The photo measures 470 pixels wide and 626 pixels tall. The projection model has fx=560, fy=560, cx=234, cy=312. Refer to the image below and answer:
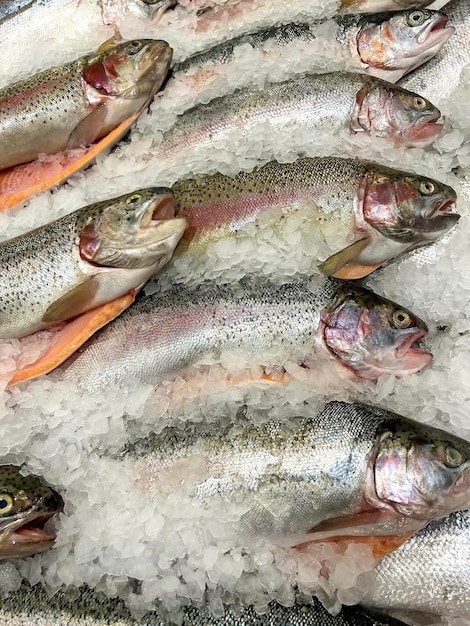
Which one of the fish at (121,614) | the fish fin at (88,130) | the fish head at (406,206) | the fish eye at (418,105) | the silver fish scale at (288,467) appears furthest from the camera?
the fish fin at (88,130)

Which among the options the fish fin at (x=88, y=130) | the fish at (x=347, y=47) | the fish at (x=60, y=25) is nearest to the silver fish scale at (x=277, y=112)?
the fish at (x=347, y=47)

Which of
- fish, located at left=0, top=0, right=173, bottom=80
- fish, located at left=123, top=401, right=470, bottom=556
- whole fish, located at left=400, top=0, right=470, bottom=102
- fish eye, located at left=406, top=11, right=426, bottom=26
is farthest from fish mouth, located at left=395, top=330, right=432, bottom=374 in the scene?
fish, located at left=0, top=0, right=173, bottom=80

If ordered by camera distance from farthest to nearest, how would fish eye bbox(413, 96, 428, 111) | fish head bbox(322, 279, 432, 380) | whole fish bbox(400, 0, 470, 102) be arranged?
whole fish bbox(400, 0, 470, 102) < fish eye bbox(413, 96, 428, 111) < fish head bbox(322, 279, 432, 380)

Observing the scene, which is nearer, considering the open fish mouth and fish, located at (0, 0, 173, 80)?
the open fish mouth

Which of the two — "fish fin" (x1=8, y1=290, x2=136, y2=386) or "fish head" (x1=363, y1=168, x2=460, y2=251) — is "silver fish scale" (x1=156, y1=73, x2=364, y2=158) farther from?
"fish fin" (x1=8, y1=290, x2=136, y2=386)

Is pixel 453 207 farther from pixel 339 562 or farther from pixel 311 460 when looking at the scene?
pixel 339 562

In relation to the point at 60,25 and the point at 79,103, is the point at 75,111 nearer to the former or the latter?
the point at 79,103

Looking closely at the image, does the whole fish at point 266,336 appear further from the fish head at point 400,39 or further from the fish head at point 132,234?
the fish head at point 400,39
